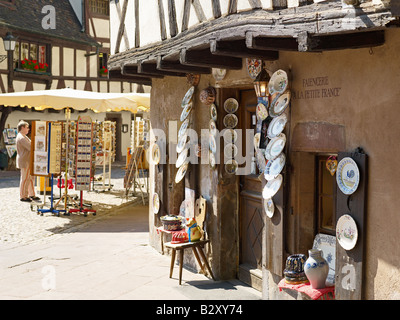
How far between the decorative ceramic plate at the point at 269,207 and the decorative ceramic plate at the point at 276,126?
2.14 feet

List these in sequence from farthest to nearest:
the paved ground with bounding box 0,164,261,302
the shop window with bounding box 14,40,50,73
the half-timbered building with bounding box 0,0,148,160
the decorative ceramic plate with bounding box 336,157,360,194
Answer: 1. the shop window with bounding box 14,40,50,73
2. the half-timbered building with bounding box 0,0,148,160
3. the paved ground with bounding box 0,164,261,302
4. the decorative ceramic plate with bounding box 336,157,360,194

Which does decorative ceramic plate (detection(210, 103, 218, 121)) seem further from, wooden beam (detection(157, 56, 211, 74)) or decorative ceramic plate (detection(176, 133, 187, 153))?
decorative ceramic plate (detection(176, 133, 187, 153))

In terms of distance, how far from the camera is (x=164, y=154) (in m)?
8.33

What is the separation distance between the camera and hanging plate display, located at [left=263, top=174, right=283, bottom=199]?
5.36 metres

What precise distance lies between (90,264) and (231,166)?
2399 mm

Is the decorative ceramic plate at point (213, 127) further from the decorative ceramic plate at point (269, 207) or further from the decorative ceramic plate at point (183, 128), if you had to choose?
the decorative ceramic plate at point (269, 207)

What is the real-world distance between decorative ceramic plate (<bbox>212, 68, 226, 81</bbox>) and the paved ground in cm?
246

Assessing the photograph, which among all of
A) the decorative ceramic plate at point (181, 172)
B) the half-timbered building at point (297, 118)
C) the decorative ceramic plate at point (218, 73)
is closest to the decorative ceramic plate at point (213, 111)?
the half-timbered building at point (297, 118)

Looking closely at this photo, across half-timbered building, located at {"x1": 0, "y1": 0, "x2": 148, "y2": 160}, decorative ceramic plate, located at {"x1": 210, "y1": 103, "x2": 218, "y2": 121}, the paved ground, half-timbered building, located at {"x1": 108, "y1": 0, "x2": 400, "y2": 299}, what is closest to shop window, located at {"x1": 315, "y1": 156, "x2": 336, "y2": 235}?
half-timbered building, located at {"x1": 108, "y1": 0, "x2": 400, "y2": 299}

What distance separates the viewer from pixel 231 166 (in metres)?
6.82

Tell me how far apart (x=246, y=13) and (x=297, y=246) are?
2.23 m

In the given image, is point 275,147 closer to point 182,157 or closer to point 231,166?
point 231,166

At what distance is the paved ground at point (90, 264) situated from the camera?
6.24 m

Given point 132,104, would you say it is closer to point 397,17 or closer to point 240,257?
point 240,257
